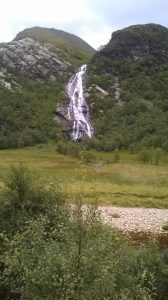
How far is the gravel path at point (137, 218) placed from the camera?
54125mm

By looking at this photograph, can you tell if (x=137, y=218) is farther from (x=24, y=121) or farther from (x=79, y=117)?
(x=24, y=121)

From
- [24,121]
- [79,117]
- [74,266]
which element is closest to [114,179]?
[74,266]

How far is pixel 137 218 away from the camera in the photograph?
5984 centimetres

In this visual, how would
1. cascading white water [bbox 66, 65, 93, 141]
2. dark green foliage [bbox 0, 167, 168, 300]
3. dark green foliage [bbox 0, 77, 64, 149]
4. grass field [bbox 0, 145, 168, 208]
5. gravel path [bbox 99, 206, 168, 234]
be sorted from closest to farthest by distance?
dark green foliage [bbox 0, 167, 168, 300], gravel path [bbox 99, 206, 168, 234], grass field [bbox 0, 145, 168, 208], dark green foliage [bbox 0, 77, 64, 149], cascading white water [bbox 66, 65, 93, 141]

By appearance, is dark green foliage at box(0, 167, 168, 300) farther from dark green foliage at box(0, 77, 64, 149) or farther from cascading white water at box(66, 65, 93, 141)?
cascading white water at box(66, 65, 93, 141)

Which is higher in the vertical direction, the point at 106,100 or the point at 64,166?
the point at 106,100

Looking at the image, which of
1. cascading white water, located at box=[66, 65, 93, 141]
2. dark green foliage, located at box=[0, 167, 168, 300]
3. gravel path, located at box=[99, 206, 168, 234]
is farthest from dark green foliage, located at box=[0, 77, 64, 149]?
dark green foliage, located at box=[0, 167, 168, 300]

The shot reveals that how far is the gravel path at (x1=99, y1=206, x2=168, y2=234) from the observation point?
178ft

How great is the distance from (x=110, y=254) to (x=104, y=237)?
749 millimetres

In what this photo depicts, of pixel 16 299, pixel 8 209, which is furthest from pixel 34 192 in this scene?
pixel 16 299

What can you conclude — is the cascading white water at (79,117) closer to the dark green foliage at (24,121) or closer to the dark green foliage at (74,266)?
the dark green foliage at (24,121)

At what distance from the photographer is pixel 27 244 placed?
22.2 metres

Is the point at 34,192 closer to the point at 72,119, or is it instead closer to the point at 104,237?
the point at 104,237

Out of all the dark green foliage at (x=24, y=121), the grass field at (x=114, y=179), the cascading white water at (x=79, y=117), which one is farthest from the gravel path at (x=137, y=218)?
the cascading white water at (x=79, y=117)
